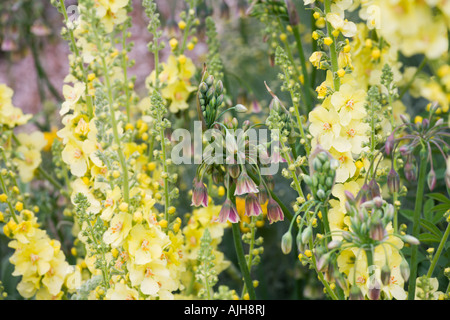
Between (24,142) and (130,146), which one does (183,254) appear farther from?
(24,142)

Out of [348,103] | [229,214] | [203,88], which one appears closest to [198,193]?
[229,214]

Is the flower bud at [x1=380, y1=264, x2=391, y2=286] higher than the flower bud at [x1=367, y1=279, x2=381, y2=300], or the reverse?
the flower bud at [x1=380, y1=264, x2=391, y2=286]

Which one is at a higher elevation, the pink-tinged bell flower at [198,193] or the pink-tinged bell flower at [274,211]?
the pink-tinged bell flower at [198,193]

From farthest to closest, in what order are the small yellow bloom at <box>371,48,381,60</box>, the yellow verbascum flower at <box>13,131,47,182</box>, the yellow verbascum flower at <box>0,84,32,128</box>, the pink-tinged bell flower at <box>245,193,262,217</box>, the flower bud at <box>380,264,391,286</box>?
the yellow verbascum flower at <box>13,131,47,182</box> → the yellow verbascum flower at <box>0,84,32,128</box> → the small yellow bloom at <box>371,48,381,60</box> → the pink-tinged bell flower at <box>245,193,262,217</box> → the flower bud at <box>380,264,391,286</box>

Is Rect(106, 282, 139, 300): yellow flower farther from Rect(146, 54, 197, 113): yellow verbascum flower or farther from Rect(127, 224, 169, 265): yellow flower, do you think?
Rect(146, 54, 197, 113): yellow verbascum flower

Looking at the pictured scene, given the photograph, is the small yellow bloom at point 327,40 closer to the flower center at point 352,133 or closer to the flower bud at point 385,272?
the flower center at point 352,133

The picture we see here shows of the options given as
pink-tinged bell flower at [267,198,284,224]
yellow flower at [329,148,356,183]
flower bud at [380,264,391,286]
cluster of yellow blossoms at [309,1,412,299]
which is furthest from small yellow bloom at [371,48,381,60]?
flower bud at [380,264,391,286]

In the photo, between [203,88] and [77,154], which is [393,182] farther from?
[77,154]

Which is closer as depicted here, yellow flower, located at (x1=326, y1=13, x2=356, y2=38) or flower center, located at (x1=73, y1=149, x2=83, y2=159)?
yellow flower, located at (x1=326, y1=13, x2=356, y2=38)

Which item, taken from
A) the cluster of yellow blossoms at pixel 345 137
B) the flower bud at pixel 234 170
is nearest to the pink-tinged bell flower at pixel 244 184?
the flower bud at pixel 234 170

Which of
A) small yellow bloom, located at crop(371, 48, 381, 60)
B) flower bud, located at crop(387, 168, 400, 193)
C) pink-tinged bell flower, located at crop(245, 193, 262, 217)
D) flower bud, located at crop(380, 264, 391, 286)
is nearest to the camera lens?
flower bud, located at crop(380, 264, 391, 286)

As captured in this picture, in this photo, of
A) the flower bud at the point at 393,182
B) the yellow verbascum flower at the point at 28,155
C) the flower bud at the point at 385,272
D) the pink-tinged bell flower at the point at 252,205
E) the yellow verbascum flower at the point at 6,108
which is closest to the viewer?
the flower bud at the point at 385,272

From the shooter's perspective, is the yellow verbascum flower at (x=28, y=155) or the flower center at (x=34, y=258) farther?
the yellow verbascum flower at (x=28, y=155)
